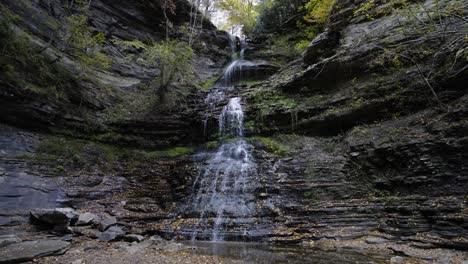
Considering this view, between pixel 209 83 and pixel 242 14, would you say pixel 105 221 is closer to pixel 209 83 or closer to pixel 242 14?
pixel 209 83

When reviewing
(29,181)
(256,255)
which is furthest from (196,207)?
(29,181)

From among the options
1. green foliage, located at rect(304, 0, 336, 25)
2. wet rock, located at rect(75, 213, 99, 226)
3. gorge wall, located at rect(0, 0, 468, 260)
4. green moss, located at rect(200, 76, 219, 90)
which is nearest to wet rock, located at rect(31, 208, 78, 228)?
gorge wall, located at rect(0, 0, 468, 260)

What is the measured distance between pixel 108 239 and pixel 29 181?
352cm

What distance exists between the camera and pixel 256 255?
6.38 meters

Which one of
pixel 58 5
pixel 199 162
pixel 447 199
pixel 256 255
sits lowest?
pixel 256 255

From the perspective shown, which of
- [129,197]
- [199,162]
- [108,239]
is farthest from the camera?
[199,162]

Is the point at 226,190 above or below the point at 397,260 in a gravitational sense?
above

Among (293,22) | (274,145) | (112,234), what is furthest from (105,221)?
(293,22)

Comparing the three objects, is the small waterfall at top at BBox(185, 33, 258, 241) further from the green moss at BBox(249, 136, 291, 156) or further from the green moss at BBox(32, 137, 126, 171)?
the green moss at BBox(32, 137, 126, 171)

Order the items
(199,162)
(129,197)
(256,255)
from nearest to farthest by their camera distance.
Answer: (256,255), (129,197), (199,162)

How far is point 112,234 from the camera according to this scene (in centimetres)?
750

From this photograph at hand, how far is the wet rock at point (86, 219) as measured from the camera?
781cm

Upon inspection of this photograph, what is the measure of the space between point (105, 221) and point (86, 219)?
0.53 m

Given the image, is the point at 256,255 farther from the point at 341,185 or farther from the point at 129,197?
the point at 129,197
